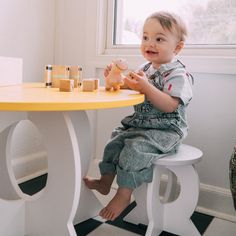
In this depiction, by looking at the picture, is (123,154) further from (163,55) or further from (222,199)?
(222,199)

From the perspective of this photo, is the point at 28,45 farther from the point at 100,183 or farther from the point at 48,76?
the point at 100,183

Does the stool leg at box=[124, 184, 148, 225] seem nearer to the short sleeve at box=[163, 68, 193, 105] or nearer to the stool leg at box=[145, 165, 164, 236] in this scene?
the stool leg at box=[145, 165, 164, 236]

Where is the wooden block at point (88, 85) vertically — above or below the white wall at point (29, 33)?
below

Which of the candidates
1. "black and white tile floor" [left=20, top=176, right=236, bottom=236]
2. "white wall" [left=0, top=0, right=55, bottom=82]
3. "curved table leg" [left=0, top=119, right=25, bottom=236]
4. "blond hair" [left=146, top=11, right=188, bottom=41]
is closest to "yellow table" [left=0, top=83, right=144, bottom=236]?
"curved table leg" [left=0, top=119, right=25, bottom=236]

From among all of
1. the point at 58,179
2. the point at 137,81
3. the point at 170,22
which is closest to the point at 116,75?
the point at 137,81

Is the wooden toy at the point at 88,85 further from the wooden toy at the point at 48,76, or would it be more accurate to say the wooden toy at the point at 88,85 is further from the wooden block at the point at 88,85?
the wooden toy at the point at 48,76

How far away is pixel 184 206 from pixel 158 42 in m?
0.70

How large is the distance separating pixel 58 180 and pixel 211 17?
1121mm

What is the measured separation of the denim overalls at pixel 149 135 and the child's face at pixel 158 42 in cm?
5

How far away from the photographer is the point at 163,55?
1398 mm

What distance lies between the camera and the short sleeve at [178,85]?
129cm

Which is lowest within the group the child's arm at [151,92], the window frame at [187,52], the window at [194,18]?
the child's arm at [151,92]

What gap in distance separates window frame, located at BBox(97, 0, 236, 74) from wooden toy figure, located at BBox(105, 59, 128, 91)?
20.1 inches

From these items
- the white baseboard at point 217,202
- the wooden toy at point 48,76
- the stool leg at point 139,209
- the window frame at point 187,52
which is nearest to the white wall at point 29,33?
the window frame at point 187,52
